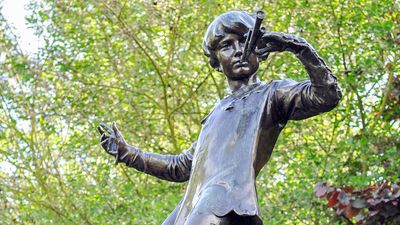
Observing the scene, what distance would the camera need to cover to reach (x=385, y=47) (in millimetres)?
11844

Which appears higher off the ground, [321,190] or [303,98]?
[303,98]

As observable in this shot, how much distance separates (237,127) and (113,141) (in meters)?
0.72

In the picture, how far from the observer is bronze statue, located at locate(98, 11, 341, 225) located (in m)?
4.56

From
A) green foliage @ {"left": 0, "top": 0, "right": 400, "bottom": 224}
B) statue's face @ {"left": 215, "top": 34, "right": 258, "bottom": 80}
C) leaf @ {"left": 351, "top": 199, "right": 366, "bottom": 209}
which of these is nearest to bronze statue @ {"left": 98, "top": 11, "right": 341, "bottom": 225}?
statue's face @ {"left": 215, "top": 34, "right": 258, "bottom": 80}

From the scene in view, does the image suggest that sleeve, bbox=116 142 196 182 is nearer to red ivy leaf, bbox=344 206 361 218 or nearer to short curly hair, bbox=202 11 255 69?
short curly hair, bbox=202 11 255 69

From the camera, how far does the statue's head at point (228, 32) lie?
4988 millimetres

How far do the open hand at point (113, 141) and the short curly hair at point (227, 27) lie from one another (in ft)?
1.95

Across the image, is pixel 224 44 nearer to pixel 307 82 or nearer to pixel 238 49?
pixel 238 49

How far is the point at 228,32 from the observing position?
16.5ft

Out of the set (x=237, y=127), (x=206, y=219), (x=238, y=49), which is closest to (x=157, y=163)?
(x=237, y=127)

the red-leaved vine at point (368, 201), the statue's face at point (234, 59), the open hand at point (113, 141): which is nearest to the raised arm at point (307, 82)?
the statue's face at point (234, 59)

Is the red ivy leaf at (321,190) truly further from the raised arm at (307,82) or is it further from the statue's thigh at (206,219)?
the statue's thigh at (206,219)

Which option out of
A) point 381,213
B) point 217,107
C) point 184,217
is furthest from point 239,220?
point 381,213

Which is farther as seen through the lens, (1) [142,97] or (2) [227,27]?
(1) [142,97]
